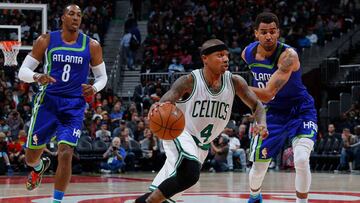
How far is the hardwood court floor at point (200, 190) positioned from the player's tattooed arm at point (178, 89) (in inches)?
144

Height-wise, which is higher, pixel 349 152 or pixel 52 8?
pixel 52 8

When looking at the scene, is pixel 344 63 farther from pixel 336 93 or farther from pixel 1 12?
pixel 1 12

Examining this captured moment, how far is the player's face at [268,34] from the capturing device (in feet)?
29.2

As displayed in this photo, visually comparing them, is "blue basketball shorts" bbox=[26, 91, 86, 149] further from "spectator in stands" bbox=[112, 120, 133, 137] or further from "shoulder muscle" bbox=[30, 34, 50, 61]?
"spectator in stands" bbox=[112, 120, 133, 137]

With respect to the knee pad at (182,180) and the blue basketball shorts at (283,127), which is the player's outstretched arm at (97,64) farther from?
the knee pad at (182,180)

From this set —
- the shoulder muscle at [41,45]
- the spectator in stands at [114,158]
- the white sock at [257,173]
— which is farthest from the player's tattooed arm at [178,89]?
the spectator in stands at [114,158]

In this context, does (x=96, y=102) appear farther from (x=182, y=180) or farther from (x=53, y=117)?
(x=182, y=180)

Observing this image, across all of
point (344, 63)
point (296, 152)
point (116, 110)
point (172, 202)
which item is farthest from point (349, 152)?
point (172, 202)

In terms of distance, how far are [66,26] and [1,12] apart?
37.9 ft

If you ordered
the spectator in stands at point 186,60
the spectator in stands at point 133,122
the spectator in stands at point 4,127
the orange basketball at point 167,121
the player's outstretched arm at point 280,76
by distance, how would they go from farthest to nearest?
the spectator in stands at point 186,60 < the spectator in stands at point 133,122 < the spectator in stands at point 4,127 < the player's outstretched arm at point 280,76 < the orange basketball at point 167,121

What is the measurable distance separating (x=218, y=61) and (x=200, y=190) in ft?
20.3

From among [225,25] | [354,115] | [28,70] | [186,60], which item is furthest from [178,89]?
[225,25]

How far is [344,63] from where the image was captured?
27.5 meters

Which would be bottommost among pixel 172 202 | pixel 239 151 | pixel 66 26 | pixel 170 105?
pixel 239 151
